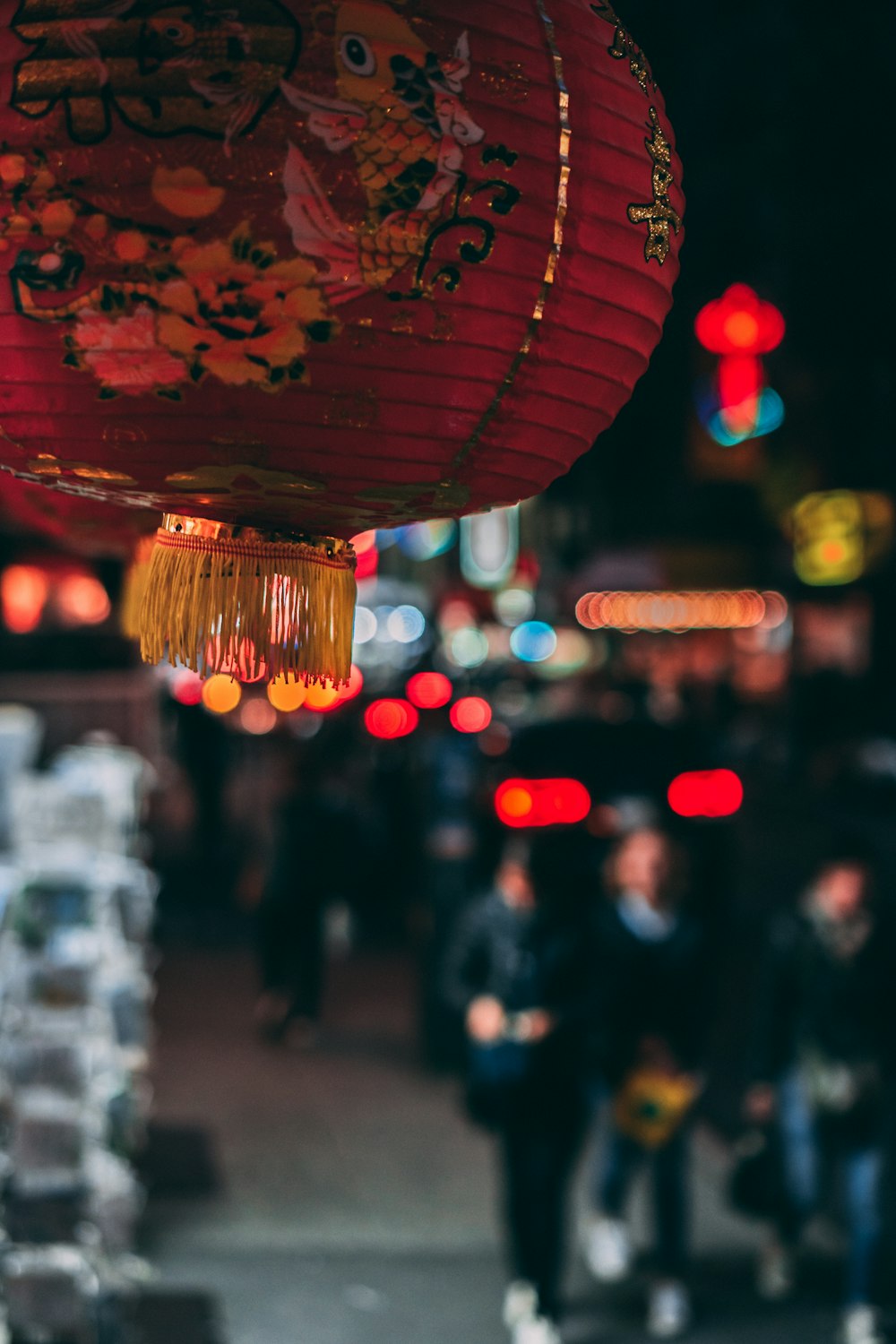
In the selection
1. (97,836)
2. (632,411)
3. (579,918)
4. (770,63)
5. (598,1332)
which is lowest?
(598,1332)

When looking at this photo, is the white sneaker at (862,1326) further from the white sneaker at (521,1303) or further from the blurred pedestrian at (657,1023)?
the white sneaker at (521,1303)

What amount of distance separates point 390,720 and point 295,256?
810 inches

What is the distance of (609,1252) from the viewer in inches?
293

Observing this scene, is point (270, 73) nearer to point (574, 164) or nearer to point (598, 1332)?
point (574, 164)

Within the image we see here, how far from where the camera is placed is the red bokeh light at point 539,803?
11.3 metres

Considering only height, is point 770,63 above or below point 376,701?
above

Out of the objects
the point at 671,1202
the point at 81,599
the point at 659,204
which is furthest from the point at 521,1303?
the point at 81,599

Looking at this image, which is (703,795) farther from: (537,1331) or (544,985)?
(537,1331)

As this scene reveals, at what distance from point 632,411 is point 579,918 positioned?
72.6 feet

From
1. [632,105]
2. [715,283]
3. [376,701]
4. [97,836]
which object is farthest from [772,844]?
[632,105]

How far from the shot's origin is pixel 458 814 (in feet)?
35.4

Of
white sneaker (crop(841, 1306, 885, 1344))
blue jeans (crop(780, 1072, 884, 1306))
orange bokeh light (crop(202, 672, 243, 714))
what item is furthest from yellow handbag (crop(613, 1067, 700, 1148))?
orange bokeh light (crop(202, 672, 243, 714))

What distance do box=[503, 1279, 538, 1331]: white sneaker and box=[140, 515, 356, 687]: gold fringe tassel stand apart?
503 centimetres

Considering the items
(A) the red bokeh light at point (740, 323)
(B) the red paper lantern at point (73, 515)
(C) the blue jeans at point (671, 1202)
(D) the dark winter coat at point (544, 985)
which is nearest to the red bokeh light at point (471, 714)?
(A) the red bokeh light at point (740, 323)
